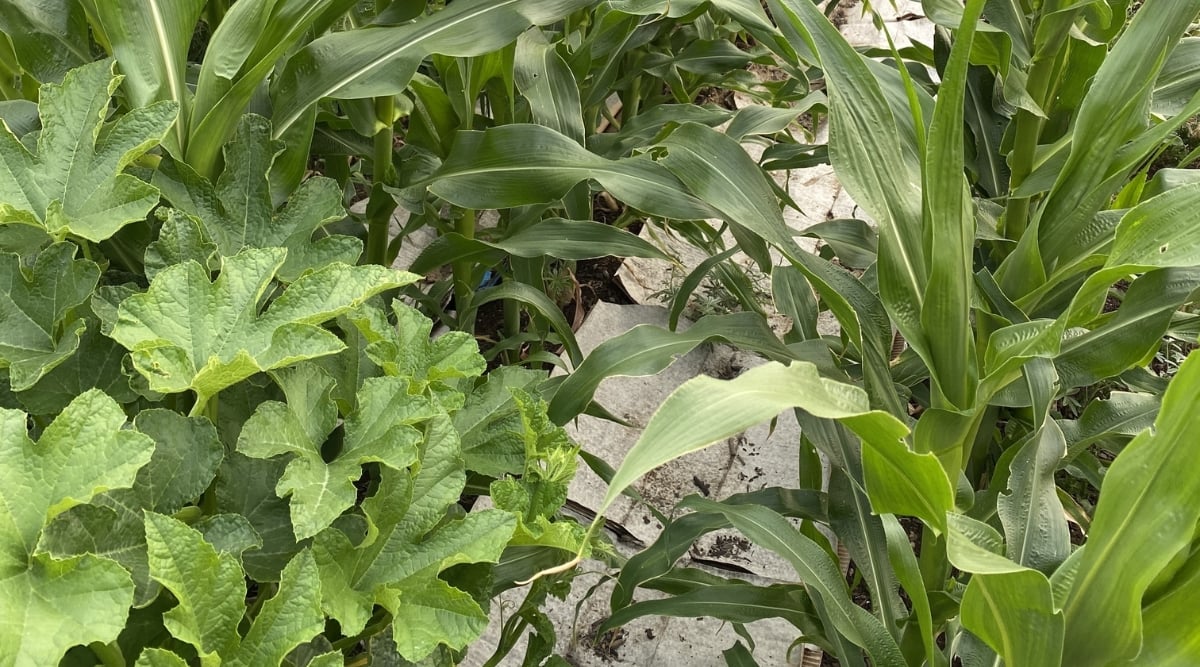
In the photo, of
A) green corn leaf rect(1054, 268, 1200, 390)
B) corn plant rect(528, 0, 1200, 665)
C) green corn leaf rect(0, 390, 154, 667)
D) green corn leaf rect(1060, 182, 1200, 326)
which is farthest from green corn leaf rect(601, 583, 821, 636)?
green corn leaf rect(0, 390, 154, 667)

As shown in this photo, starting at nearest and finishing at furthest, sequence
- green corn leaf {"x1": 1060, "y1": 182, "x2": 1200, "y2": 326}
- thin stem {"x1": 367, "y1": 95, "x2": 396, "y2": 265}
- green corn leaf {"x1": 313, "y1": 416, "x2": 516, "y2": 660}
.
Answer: green corn leaf {"x1": 313, "y1": 416, "x2": 516, "y2": 660} → green corn leaf {"x1": 1060, "y1": 182, "x2": 1200, "y2": 326} → thin stem {"x1": 367, "y1": 95, "x2": 396, "y2": 265}

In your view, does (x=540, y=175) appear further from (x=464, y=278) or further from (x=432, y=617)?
(x=432, y=617)

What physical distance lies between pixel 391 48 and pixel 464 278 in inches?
17.5

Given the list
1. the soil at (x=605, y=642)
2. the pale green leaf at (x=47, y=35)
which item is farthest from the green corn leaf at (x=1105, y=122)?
the pale green leaf at (x=47, y=35)

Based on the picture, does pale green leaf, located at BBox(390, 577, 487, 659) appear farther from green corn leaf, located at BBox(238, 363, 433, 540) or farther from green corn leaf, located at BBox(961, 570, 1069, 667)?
green corn leaf, located at BBox(961, 570, 1069, 667)

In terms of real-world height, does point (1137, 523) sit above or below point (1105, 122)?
below

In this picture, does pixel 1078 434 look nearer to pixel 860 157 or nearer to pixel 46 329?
pixel 860 157

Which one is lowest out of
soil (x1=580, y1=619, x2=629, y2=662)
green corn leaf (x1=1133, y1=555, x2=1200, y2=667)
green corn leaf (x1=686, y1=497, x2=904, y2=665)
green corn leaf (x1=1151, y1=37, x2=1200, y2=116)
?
soil (x1=580, y1=619, x2=629, y2=662)

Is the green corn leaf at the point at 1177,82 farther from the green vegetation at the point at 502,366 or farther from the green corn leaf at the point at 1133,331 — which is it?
the green corn leaf at the point at 1133,331

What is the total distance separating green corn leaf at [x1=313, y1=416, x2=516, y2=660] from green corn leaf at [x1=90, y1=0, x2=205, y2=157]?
337 mm

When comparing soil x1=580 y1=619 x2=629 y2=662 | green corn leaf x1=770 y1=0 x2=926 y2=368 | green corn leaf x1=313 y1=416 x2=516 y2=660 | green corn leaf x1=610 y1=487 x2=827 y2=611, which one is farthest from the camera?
soil x1=580 y1=619 x2=629 y2=662

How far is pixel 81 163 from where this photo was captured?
23.5 inches

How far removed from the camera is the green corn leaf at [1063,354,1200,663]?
0.51m

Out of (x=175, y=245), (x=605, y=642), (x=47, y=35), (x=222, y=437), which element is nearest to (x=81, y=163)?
(x=175, y=245)
